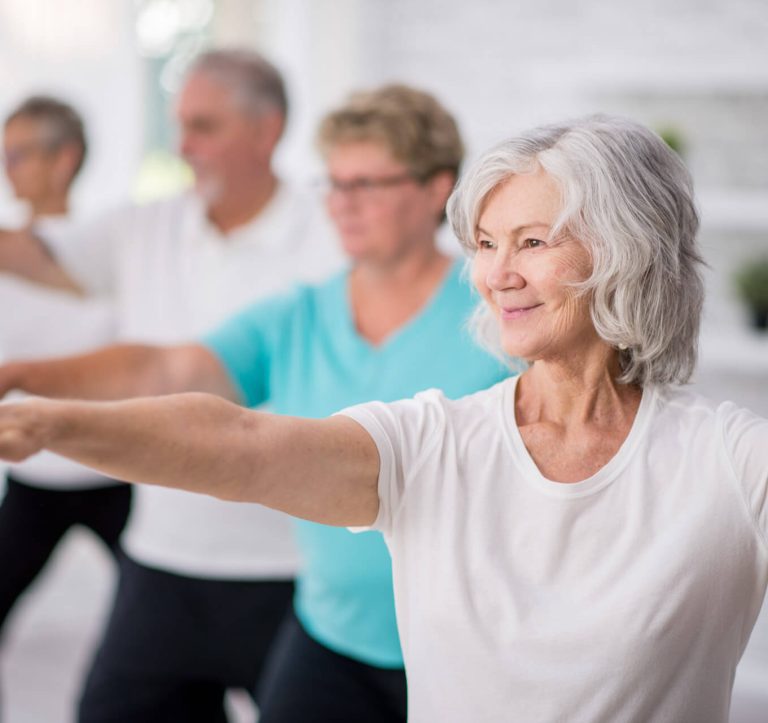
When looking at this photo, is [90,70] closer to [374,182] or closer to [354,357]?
[374,182]

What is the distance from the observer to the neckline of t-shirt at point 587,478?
1065 millimetres

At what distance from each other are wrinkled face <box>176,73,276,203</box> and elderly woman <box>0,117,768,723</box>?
122 cm

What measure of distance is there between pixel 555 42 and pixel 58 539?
248 cm

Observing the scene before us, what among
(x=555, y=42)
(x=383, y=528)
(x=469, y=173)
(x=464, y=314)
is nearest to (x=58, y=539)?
(x=464, y=314)

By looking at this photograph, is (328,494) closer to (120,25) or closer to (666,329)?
(666,329)

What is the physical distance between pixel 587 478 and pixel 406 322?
62 cm

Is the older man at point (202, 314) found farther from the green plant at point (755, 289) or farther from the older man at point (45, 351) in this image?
the green plant at point (755, 289)

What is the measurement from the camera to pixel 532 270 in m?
1.05

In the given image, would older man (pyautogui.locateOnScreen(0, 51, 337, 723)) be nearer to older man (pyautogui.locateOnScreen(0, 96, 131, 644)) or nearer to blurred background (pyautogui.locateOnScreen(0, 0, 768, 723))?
older man (pyautogui.locateOnScreen(0, 96, 131, 644))

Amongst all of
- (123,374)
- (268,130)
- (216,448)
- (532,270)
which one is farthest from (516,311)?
(268,130)

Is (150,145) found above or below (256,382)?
above

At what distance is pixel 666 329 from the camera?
1106mm

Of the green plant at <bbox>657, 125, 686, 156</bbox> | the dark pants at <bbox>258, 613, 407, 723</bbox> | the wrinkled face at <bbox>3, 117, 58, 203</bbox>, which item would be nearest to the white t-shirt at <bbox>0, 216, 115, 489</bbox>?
the wrinkled face at <bbox>3, 117, 58, 203</bbox>

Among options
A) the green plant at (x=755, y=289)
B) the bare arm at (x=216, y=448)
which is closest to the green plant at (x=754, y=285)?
the green plant at (x=755, y=289)
